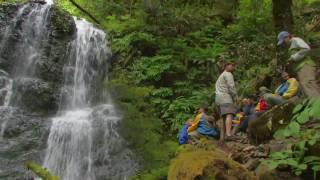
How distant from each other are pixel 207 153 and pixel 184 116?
601 centimetres

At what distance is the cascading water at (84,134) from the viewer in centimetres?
1065

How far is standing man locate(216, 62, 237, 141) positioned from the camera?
7.81 meters

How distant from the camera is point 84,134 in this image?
1165 cm

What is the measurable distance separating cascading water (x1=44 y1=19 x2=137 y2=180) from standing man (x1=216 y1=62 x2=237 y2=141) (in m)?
3.49

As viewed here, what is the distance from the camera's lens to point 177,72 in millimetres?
13211

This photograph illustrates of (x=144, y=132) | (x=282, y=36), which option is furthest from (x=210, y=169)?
(x=144, y=132)


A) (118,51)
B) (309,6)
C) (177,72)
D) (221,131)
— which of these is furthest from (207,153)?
(309,6)

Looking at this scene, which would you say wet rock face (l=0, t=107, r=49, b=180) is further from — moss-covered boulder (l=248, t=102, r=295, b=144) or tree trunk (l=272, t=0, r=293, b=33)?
tree trunk (l=272, t=0, r=293, b=33)

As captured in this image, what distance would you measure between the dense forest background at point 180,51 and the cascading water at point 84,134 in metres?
0.55

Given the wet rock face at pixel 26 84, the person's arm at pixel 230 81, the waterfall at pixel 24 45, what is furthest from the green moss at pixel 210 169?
the waterfall at pixel 24 45

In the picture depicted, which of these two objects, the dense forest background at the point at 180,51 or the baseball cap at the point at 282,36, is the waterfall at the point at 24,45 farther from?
the baseball cap at the point at 282,36

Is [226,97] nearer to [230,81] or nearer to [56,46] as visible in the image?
[230,81]

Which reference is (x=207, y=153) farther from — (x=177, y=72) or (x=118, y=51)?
(x=118, y=51)

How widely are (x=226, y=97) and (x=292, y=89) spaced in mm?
1225
